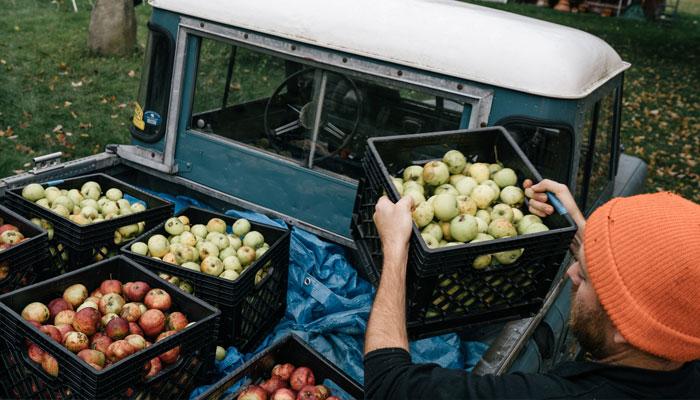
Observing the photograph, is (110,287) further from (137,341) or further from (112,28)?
(112,28)

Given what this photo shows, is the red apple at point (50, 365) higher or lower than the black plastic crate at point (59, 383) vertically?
higher

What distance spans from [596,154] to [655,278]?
238cm

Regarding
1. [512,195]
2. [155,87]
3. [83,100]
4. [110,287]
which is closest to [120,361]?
[110,287]

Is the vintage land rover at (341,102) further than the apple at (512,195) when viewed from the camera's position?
Yes

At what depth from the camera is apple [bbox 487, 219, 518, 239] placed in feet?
8.31

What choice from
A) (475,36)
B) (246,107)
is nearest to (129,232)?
(246,107)

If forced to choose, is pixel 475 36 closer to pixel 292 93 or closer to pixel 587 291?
pixel 292 93

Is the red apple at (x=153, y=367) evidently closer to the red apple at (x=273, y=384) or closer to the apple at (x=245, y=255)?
the red apple at (x=273, y=384)

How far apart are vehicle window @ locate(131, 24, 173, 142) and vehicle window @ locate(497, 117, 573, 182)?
2179 mm

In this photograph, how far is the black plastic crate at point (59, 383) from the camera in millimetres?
2525

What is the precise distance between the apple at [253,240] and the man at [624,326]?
5.16 ft

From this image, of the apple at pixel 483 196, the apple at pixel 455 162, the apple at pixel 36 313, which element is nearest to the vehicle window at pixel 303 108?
the apple at pixel 455 162

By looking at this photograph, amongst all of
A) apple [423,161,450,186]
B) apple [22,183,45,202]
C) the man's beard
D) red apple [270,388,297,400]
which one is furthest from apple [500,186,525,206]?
apple [22,183,45,202]

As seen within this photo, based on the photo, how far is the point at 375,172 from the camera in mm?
2619
